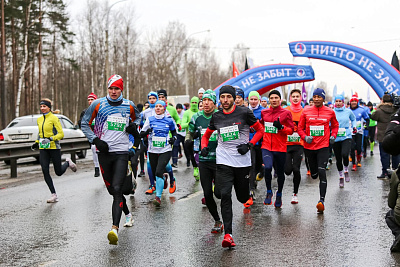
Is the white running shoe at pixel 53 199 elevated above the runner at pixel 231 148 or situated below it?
below

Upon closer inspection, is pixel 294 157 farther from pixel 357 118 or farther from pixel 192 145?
pixel 357 118

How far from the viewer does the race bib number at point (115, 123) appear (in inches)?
269

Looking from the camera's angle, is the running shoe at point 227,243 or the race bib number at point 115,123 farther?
the race bib number at point 115,123

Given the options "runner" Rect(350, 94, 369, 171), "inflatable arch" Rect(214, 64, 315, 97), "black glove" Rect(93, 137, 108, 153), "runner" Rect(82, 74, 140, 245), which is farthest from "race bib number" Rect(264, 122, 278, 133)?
"inflatable arch" Rect(214, 64, 315, 97)

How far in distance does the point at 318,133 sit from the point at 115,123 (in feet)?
12.6

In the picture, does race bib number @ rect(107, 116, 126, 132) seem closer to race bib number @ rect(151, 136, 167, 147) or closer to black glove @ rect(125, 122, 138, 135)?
black glove @ rect(125, 122, 138, 135)

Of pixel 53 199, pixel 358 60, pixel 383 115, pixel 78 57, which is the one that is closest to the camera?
pixel 53 199

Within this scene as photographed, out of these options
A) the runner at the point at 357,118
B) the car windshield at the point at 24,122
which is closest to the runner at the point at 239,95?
the runner at the point at 357,118

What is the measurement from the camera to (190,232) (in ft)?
23.3

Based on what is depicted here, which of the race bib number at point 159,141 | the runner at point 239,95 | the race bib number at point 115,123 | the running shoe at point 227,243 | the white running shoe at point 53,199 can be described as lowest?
the white running shoe at point 53,199

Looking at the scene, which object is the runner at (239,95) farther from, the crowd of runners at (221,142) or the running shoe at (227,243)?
the running shoe at (227,243)

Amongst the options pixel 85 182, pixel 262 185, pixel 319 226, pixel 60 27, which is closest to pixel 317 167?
pixel 319 226

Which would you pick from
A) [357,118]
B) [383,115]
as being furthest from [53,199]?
[357,118]

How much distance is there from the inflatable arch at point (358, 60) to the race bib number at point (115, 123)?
498 inches
